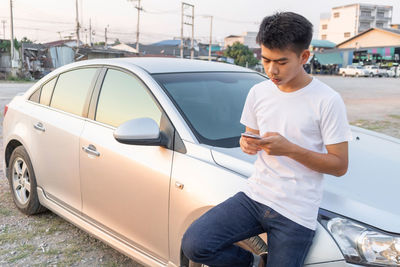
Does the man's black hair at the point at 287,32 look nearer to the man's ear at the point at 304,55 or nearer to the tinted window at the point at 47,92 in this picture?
the man's ear at the point at 304,55

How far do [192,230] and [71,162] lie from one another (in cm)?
160

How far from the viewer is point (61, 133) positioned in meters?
3.22

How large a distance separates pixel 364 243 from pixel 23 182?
3.23 m

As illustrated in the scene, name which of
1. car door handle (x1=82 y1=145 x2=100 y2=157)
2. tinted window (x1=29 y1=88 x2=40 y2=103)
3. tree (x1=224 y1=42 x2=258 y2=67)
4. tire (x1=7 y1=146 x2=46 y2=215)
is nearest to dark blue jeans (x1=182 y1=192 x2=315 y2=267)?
car door handle (x1=82 y1=145 x2=100 y2=157)

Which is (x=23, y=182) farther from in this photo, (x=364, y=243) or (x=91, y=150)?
(x=364, y=243)

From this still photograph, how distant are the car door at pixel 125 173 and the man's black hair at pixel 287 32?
1024mm

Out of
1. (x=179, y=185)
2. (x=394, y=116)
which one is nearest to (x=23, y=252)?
(x=179, y=185)

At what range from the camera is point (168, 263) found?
2371mm

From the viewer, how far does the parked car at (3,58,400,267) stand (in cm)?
179

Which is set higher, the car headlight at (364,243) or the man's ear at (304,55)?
the man's ear at (304,55)

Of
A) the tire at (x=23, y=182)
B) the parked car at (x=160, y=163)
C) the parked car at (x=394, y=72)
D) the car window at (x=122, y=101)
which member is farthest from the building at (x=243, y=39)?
the car window at (x=122, y=101)

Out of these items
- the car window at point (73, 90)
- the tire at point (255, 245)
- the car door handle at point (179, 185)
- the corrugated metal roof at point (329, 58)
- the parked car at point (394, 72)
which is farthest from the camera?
the corrugated metal roof at point (329, 58)

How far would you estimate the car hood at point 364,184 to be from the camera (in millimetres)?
1762

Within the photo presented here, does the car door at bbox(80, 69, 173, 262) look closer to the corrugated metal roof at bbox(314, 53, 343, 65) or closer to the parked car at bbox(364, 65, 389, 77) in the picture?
the parked car at bbox(364, 65, 389, 77)
